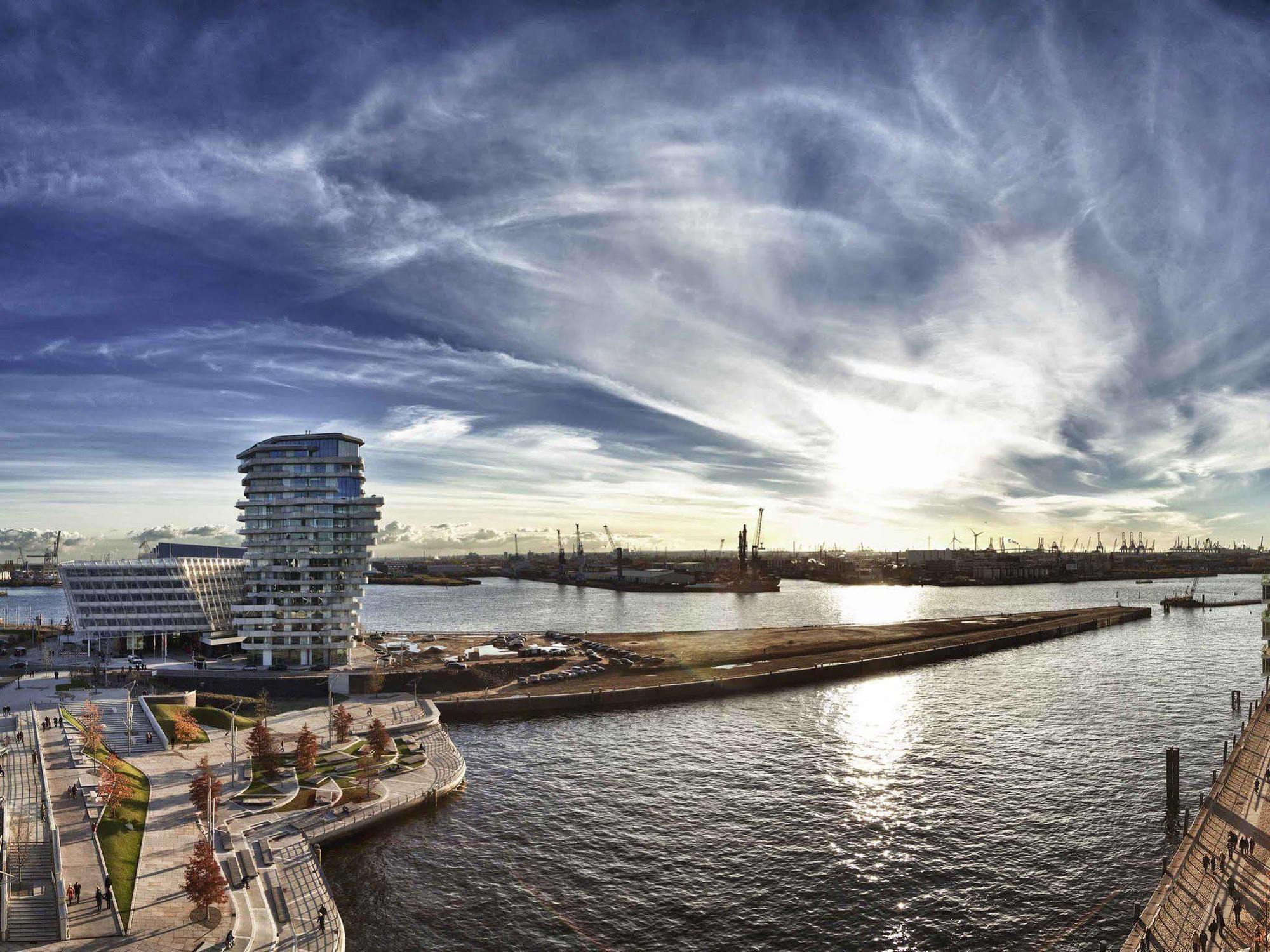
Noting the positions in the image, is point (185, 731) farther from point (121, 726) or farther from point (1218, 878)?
point (1218, 878)

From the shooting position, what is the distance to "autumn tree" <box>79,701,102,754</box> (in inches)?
2990

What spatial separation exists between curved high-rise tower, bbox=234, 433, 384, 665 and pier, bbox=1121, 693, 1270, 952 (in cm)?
12210

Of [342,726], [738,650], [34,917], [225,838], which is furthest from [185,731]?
[738,650]

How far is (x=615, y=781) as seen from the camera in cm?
7831

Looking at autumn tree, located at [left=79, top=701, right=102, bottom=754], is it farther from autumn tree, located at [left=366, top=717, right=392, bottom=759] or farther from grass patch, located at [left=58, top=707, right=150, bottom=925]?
autumn tree, located at [left=366, top=717, right=392, bottom=759]

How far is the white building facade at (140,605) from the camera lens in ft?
479

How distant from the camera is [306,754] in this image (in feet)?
251

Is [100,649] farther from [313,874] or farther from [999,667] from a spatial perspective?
[999,667]

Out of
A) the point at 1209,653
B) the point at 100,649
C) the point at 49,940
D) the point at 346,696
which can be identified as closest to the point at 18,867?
the point at 49,940

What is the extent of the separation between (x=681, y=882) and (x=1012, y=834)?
28.2 metres

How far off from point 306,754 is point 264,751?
5433 mm

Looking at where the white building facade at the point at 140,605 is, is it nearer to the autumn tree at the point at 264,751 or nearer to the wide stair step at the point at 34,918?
the autumn tree at the point at 264,751

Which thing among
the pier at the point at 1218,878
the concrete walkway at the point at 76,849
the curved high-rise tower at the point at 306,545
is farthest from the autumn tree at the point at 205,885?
the curved high-rise tower at the point at 306,545

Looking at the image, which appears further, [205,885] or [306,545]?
[306,545]
